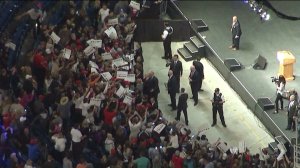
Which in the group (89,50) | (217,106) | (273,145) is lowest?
(273,145)

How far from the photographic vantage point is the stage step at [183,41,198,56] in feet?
79.4

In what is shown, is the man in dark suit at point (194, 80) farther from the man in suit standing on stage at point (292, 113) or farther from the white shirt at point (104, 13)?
the white shirt at point (104, 13)

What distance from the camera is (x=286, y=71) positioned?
22484 millimetres

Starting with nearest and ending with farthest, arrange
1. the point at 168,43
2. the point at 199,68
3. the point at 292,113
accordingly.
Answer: the point at 292,113 → the point at 199,68 → the point at 168,43

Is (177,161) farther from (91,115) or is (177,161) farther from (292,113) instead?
(292,113)

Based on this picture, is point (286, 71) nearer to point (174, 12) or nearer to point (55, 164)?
point (174, 12)

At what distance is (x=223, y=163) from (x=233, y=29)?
6.63 m

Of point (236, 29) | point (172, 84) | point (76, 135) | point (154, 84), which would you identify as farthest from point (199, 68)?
point (76, 135)

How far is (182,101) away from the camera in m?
20.9

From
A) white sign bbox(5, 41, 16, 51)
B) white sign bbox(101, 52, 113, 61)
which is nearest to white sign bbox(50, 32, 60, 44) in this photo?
white sign bbox(5, 41, 16, 51)

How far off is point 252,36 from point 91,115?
322 inches

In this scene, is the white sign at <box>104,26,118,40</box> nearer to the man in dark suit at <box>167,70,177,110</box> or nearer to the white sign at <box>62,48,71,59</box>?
the white sign at <box>62,48,71,59</box>

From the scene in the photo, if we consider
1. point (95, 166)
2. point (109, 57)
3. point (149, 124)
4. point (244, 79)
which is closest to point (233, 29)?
point (244, 79)

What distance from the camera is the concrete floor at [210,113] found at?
2123 cm
